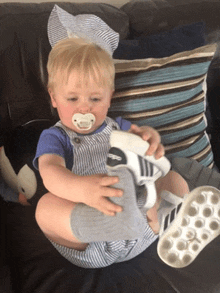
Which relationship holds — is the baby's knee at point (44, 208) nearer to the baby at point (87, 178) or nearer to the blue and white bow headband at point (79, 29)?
the baby at point (87, 178)

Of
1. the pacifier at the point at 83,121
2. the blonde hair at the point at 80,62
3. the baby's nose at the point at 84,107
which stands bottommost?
the pacifier at the point at 83,121

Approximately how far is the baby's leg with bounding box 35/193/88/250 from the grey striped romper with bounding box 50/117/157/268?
0.02 metres

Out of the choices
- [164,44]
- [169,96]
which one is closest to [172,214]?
[169,96]

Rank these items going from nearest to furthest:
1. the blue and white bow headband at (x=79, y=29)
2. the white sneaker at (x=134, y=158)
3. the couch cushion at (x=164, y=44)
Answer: the white sneaker at (x=134, y=158) < the blue and white bow headband at (x=79, y=29) < the couch cushion at (x=164, y=44)

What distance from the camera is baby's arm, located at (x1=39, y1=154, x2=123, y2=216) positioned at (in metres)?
0.44

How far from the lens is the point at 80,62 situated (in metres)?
0.48

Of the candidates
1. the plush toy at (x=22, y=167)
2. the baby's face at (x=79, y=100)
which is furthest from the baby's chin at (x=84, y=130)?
the plush toy at (x=22, y=167)

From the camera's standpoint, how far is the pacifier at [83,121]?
0.50 metres

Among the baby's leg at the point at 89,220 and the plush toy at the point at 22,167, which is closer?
the baby's leg at the point at 89,220

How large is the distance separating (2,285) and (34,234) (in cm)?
12

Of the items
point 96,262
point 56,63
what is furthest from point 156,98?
point 96,262

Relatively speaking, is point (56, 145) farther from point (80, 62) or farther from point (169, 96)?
point (169, 96)

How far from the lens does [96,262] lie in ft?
1.77

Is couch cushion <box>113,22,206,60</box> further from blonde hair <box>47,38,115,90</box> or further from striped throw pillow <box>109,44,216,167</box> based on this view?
blonde hair <box>47,38,115,90</box>
